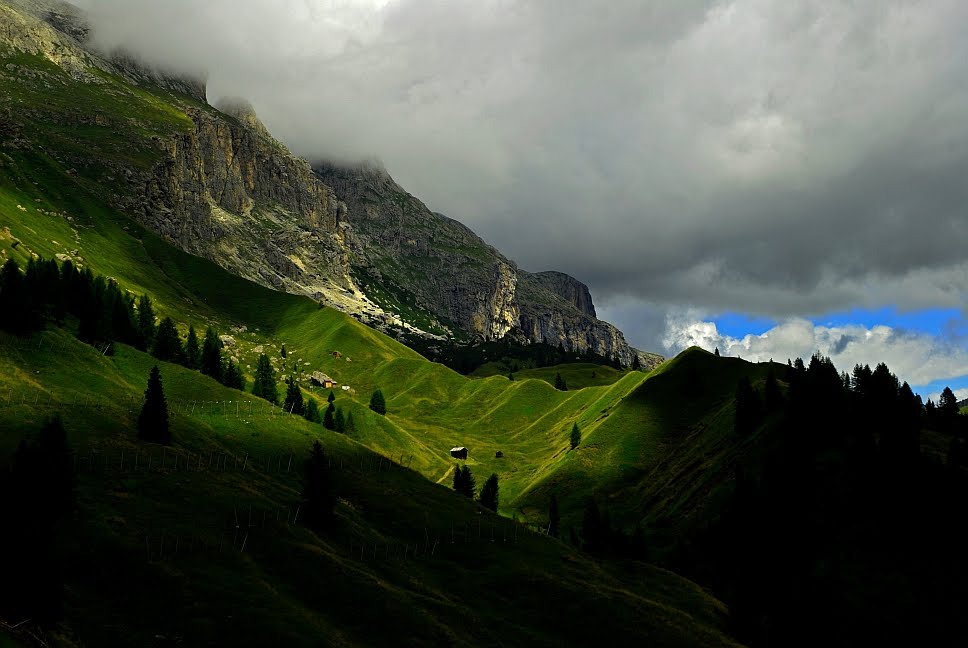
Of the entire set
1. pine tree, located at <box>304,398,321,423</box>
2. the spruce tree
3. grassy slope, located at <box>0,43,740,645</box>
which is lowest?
grassy slope, located at <box>0,43,740,645</box>

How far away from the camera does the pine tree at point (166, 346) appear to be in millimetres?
165000

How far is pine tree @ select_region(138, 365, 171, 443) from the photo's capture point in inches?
3467

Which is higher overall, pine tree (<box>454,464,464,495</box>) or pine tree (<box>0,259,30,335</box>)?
pine tree (<box>0,259,30,335</box>)

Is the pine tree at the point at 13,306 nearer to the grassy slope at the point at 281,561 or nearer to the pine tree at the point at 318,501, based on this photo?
the grassy slope at the point at 281,561

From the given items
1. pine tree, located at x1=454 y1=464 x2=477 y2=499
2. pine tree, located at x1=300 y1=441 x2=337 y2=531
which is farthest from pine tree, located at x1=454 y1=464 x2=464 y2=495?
pine tree, located at x1=300 y1=441 x2=337 y2=531

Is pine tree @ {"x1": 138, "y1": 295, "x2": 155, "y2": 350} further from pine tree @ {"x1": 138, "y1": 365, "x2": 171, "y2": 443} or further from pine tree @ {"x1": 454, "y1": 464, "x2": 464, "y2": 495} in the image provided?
pine tree @ {"x1": 454, "y1": 464, "x2": 464, "y2": 495}

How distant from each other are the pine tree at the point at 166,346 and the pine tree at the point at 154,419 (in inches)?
3113

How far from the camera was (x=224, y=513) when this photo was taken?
7325 cm

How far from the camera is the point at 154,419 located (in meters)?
88.9

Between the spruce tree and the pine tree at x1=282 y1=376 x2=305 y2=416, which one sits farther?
the spruce tree

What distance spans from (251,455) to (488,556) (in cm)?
4098

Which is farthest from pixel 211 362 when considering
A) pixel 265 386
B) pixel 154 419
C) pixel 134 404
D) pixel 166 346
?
A: pixel 154 419

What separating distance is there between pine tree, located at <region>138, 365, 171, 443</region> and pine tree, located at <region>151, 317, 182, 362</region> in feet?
259

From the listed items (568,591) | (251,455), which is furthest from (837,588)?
(251,455)
